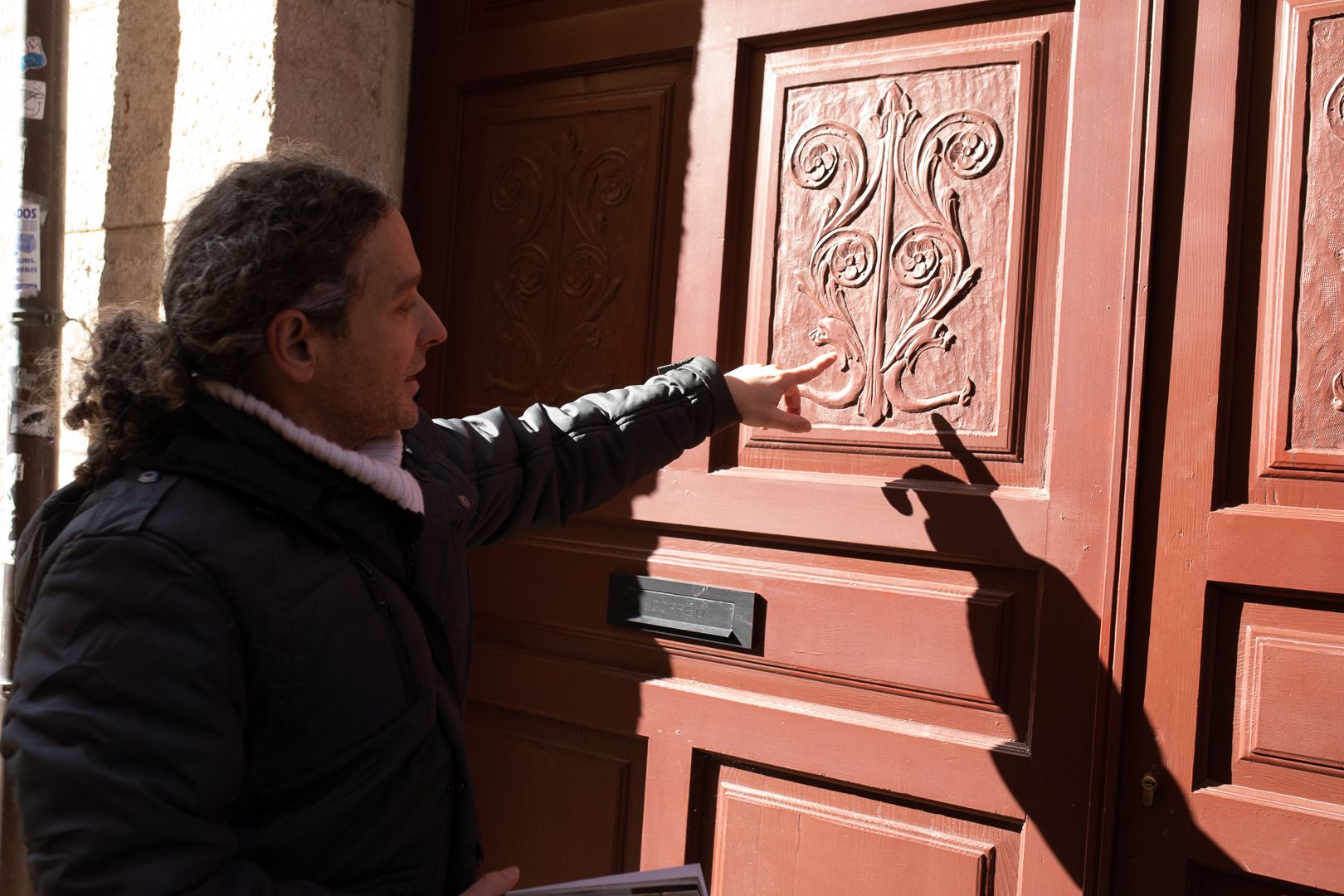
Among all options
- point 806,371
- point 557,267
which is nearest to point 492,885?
point 806,371

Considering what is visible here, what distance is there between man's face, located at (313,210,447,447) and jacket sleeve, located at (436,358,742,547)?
40 cm

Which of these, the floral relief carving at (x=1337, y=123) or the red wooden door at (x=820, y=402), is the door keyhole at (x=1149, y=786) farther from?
the floral relief carving at (x=1337, y=123)

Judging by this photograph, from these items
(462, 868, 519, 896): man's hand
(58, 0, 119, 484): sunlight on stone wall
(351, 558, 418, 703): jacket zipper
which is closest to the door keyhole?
(462, 868, 519, 896): man's hand

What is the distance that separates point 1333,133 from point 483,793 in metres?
1.97

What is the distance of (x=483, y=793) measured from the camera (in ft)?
8.03

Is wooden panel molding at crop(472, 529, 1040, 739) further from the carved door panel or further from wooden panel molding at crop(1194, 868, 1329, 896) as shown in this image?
wooden panel molding at crop(1194, 868, 1329, 896)

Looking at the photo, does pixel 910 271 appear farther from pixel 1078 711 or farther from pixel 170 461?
pixel 170 461

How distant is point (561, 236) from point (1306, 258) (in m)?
1.36

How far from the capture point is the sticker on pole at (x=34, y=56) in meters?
2.21

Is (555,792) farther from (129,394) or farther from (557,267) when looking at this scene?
(129,394)

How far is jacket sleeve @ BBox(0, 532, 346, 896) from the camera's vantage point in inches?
41.6

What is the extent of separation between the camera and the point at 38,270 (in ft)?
7.28

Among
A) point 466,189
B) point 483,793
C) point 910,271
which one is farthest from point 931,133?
point 483,793

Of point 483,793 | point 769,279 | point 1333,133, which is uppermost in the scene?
point 1333,133
